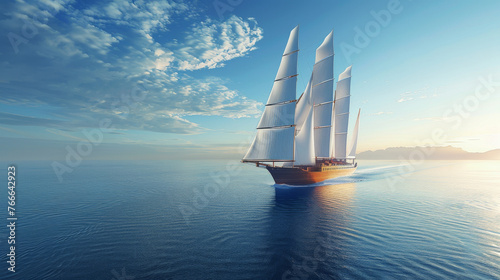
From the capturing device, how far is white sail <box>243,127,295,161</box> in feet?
139

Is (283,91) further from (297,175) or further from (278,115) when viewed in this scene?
(297,175)

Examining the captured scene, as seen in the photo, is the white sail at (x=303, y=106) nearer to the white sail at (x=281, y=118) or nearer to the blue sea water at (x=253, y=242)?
the white sail at (x=281, y=118)

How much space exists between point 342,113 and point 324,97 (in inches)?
538

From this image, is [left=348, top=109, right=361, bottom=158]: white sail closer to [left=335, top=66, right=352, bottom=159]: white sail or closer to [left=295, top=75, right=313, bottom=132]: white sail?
[left=335, top=66, right=352, bottom=159]: white sail

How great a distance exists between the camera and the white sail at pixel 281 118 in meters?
42.5

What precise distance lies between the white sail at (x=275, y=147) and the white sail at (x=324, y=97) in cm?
1996

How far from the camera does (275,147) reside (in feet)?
140

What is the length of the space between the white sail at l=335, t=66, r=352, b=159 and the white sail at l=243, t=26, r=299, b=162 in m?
32.3

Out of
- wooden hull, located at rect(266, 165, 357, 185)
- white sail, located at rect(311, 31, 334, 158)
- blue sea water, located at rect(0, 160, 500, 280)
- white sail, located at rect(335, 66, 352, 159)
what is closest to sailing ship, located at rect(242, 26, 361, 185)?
wooden hull, located at rect(266, 165, 357, 185)

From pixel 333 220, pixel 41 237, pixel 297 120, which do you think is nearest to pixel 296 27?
pixel 297 120

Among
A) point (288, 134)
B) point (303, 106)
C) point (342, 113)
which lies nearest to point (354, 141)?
point (342, 113)

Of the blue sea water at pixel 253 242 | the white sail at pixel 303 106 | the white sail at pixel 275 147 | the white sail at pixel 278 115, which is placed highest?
the white sail at pixel 303 106

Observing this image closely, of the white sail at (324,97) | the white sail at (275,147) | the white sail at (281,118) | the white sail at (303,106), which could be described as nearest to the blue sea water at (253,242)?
the white sail at (275,147)

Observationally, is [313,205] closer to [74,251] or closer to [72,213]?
[74,251]
